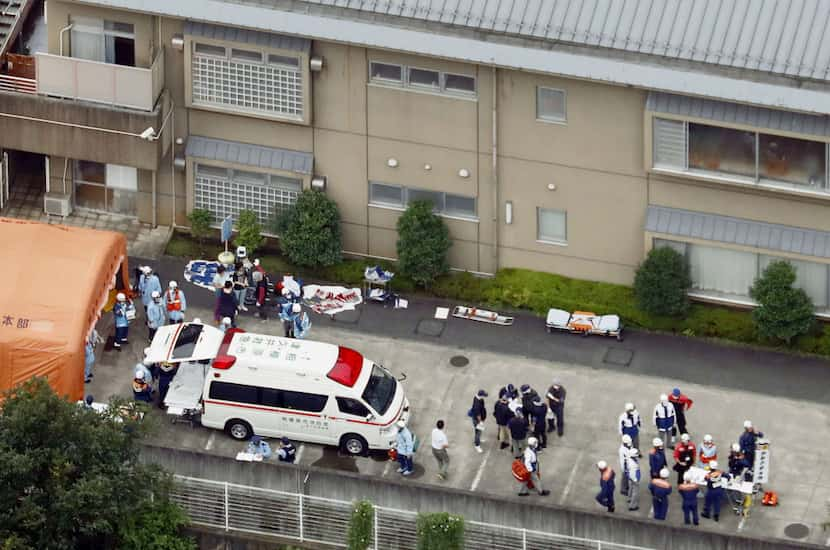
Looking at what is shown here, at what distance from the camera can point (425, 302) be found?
65938mm

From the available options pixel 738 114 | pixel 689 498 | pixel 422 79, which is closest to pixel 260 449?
→ pixel 689 498

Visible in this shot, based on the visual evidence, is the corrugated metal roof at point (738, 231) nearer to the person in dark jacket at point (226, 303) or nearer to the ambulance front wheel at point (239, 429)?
the person in dark jacket at point (226, 303)

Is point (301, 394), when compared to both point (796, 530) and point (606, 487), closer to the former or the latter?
point (606, 487)

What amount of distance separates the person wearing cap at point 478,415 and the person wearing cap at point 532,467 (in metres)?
1.31

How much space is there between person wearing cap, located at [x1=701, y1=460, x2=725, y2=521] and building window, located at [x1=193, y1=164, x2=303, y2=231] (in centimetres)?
1407

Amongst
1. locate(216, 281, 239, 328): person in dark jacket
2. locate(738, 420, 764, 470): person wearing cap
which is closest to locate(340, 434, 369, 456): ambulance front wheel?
locate(216, 281, 239, 328): person in dark jacket

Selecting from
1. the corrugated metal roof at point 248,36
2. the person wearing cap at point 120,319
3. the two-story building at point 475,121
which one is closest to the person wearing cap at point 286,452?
the person wearing cap at point 120,319

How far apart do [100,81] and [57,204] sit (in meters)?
3.88

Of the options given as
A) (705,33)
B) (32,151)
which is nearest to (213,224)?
(32,151)

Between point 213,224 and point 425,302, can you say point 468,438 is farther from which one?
point 213,224

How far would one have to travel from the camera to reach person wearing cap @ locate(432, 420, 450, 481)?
5872 centimetres

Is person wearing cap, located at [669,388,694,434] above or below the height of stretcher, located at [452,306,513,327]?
below

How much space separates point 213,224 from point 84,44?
17.8 ft

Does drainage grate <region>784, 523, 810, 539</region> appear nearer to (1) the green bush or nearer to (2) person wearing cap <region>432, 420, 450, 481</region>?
(1) the green bush
